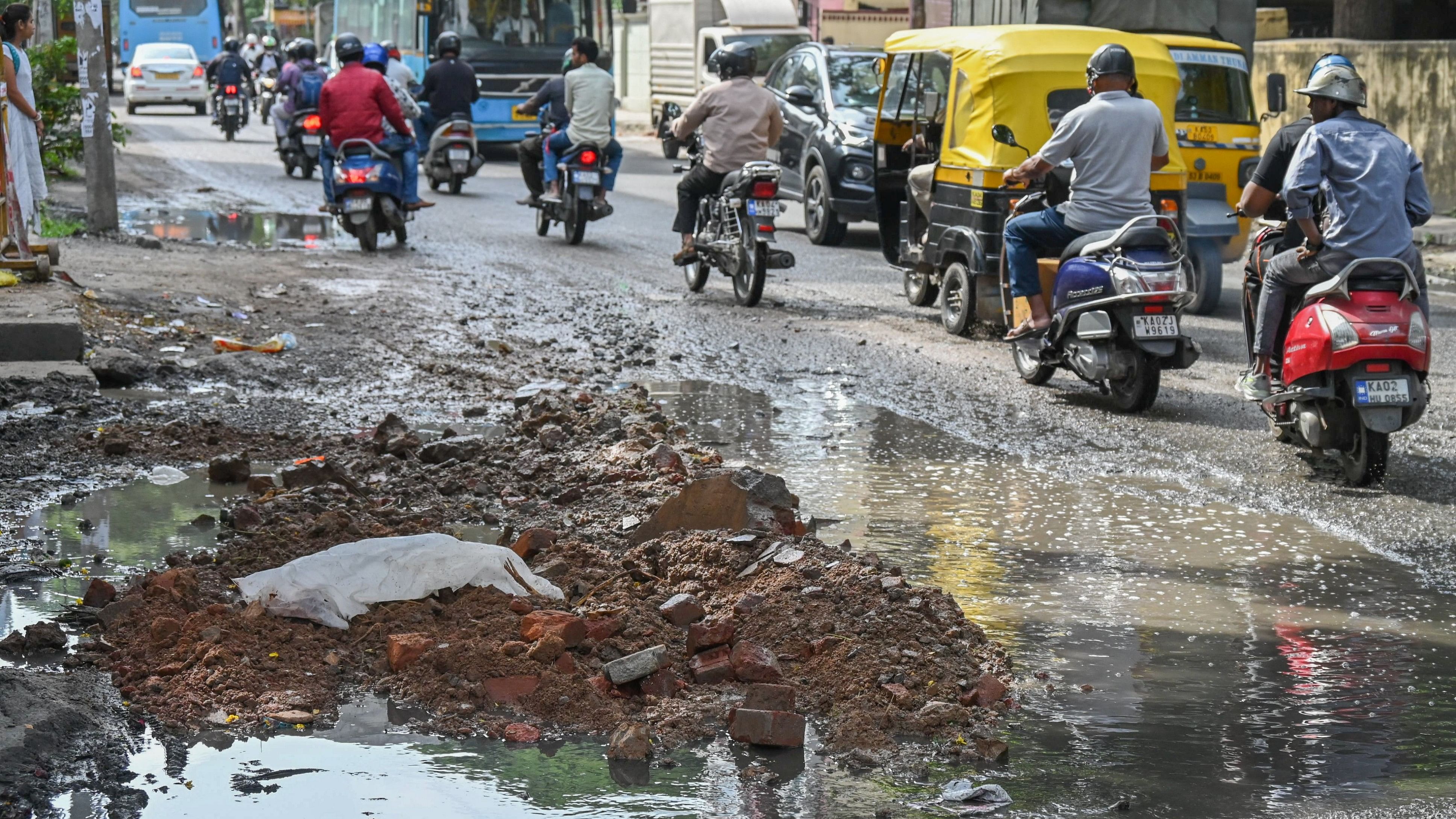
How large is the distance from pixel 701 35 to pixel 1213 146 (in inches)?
660

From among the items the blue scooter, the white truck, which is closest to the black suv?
the white truck

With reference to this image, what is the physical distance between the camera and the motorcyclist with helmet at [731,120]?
40.4ft

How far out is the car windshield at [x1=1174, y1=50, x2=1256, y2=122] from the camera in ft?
43.7

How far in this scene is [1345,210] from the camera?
23.4ft

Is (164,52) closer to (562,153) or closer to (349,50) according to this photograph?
(562,153)

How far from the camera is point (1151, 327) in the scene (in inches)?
336

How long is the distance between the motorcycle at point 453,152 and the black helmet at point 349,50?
5.31 m

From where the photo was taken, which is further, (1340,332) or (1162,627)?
(1340,332)

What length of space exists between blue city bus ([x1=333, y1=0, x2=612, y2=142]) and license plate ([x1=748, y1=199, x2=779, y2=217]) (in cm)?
1408

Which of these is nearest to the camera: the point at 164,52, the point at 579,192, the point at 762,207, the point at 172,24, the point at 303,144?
the point at 762,207

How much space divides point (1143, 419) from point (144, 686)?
5734 mm

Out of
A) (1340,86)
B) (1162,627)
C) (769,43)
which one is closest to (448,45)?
(769,43)

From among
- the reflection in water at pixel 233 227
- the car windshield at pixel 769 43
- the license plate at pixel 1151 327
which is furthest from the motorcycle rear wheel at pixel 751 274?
the car windshield at pixel 769 43

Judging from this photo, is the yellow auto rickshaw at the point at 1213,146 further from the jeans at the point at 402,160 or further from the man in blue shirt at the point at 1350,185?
the jeans at the point at 402,160
